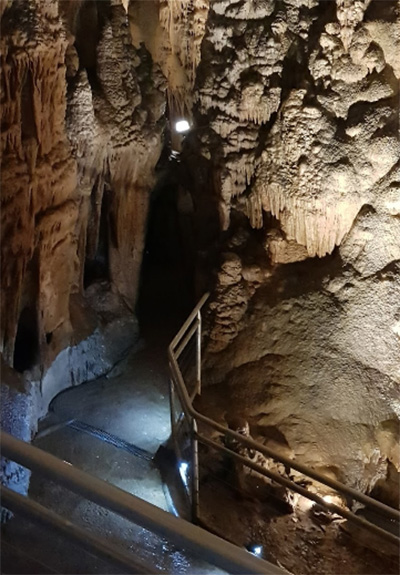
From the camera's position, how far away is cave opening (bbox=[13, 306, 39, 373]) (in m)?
6.23

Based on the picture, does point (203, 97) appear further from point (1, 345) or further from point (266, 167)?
point (1, 345)

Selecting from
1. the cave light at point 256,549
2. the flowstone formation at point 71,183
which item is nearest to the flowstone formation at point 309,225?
the flowstone formation at point 71,183

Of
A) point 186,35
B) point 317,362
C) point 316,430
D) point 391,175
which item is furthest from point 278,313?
point 186,35

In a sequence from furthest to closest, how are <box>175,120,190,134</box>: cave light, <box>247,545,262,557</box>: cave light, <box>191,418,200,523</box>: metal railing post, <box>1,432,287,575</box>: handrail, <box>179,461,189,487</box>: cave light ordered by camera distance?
<box>175,120,190,134</box>: cave light, <box>179,461,189,487</box>: cave light, <box>247,545,262,557</box>: cave light, <box>191,418,200,523</box>: metal railing post, <box>1,432,287,575</box>: handrail

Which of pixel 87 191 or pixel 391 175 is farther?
pixel 87 191

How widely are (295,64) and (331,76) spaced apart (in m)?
0.45

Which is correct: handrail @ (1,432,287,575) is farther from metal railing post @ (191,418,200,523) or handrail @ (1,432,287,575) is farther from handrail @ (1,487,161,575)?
metal railing post @ (191,418,200,523)

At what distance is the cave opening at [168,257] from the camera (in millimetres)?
8188

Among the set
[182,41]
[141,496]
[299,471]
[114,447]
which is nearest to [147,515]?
[299,471]

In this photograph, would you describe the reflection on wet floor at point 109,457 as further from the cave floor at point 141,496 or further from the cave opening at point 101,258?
the cave opening at point 101,258

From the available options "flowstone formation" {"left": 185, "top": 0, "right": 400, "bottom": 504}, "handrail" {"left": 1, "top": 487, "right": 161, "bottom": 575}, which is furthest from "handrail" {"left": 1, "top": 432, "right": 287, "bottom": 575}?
"flowstone formation" {"left": 185, "top": 0, "right": 400, "bottom": 504}

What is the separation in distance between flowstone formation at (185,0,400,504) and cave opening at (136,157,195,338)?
108 centimetres

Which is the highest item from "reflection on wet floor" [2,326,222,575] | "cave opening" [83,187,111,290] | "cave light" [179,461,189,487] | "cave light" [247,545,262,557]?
"cave opening" [83,187,111,290]

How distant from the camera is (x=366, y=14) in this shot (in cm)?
622
